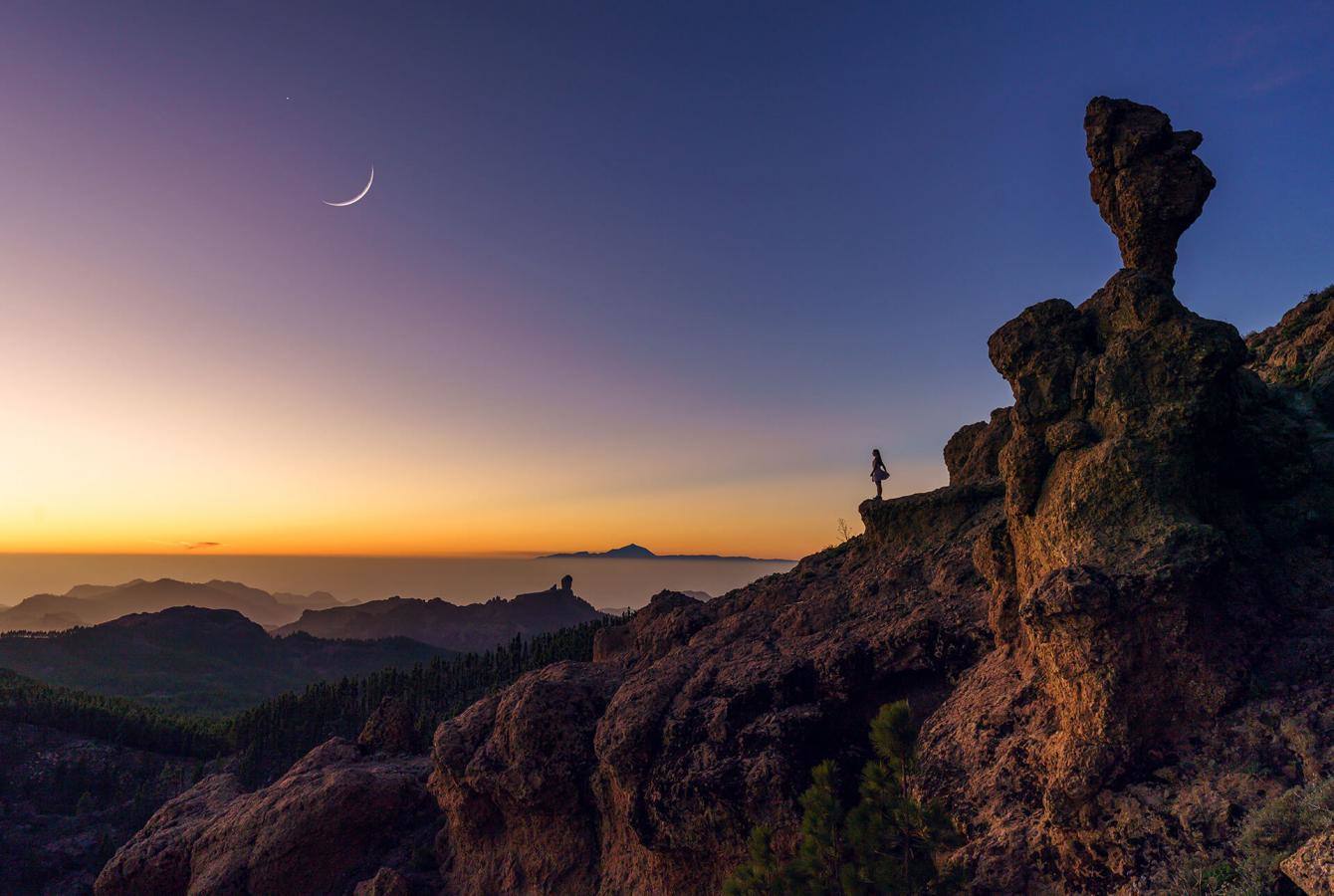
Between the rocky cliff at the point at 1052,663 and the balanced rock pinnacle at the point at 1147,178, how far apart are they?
7 cm

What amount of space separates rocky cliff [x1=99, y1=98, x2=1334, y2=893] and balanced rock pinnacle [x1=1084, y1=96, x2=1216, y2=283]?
0.07m

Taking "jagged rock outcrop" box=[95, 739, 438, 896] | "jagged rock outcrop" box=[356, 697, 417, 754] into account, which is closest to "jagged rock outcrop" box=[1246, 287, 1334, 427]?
"jagged rock outcrop" box=[95, 739, 438, 896]

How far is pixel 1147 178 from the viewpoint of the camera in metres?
16.3

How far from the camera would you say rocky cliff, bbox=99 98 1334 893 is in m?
10.5

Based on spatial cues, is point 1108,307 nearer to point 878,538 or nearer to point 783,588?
point 878,538

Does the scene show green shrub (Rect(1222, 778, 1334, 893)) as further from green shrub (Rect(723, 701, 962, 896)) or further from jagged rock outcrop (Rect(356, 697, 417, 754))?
jagged rock outcrop (Rect(356, 697, 417, 754))

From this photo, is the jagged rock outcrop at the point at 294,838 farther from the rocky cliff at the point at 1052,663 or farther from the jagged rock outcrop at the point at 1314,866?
the jagged rock outcrop at the point at 1314,866

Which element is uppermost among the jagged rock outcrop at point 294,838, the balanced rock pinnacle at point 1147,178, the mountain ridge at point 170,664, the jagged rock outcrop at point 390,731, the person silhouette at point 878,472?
the balanced rock pinnacle at point 1147,178

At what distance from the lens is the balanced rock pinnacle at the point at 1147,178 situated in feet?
53.4

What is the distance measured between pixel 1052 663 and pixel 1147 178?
12.8 m

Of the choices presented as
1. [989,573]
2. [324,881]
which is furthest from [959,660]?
[324,881]

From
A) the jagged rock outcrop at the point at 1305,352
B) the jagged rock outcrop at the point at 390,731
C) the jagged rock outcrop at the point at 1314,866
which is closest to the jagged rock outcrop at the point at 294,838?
the jagged rock outcrop at the point at 390,731

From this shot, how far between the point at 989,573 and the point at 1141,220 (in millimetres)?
10042

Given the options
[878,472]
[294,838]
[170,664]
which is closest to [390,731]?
[294,838]
